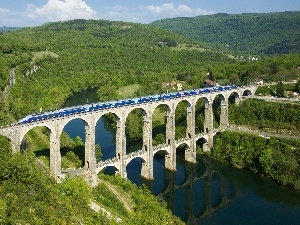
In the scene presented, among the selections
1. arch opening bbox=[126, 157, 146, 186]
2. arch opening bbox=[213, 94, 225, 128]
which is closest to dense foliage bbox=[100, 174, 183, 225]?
arch opening bbox=[126, 157, 146, 186]

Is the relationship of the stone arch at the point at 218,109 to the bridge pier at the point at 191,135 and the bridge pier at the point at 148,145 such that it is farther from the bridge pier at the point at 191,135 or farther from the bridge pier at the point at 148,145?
the bridge pier at the point at 148,145

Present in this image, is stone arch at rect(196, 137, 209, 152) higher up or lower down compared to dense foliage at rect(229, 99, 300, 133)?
lower down

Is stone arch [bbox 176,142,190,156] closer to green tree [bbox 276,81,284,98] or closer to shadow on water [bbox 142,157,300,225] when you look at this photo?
shadow on water [bbox 142,157,300,225]

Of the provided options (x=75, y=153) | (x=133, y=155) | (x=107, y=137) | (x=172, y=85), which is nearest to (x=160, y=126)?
(x=107, y=137)

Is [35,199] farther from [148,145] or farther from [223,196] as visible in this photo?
[223,196]

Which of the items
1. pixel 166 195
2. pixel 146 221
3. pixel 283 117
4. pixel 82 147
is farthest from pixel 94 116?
pixel 283 117

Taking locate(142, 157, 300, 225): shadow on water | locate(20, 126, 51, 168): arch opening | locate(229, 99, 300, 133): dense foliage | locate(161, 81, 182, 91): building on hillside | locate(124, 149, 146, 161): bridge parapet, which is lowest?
locate(142, 157, 300, 225): shadow on water

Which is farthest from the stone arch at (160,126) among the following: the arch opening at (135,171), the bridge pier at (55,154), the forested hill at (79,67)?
the forested hill at (79,67)
